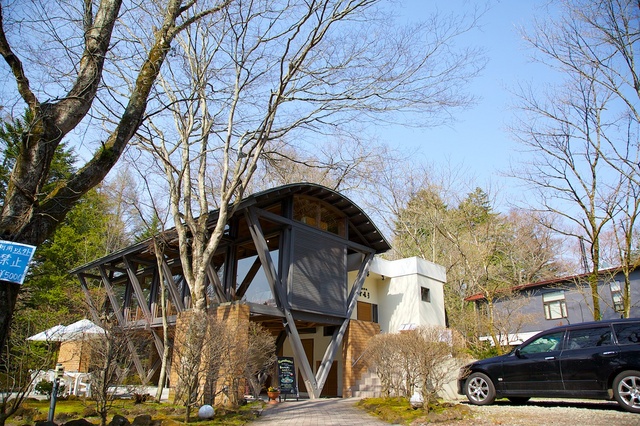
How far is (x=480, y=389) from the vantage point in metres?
8.77

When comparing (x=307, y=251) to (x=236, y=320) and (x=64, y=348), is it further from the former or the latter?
(x=64, y=348)

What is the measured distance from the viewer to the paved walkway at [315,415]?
8109 millimetres

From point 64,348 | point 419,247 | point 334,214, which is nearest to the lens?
point 334,214

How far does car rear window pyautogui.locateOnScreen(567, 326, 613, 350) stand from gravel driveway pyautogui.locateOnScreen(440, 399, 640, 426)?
101 cm

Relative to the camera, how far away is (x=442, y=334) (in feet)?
31.8

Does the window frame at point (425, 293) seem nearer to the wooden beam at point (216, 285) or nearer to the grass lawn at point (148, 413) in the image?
the wooden beam at point (216, 285)

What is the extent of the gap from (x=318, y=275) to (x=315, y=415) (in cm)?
539

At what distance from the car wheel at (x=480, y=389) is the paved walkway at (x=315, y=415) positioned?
6.56ft

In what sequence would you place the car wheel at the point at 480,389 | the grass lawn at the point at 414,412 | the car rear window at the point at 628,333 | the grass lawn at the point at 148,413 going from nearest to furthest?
the car rear window at the point at 628,333
the grass lawn at the point at 414,412
the grass lawn at the point at 148,413
the car wheel at the point at 480,389

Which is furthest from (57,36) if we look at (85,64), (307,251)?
(307,251)

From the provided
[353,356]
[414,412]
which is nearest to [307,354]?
[353,356]

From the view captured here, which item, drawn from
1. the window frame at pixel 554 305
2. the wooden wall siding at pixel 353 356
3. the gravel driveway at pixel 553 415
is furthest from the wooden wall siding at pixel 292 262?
the window frame at pixel 554 305

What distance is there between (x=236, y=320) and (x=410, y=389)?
14.8 ft

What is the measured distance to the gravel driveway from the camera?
6227mm
